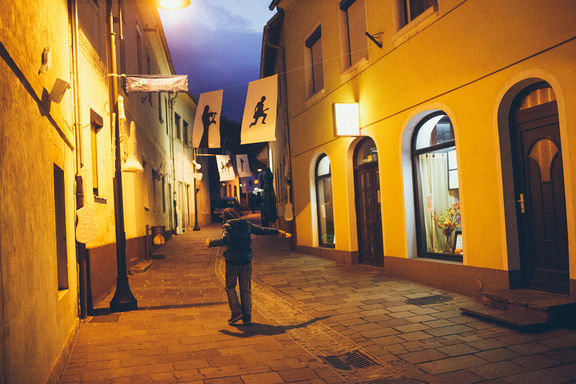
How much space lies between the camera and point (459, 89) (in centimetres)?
737

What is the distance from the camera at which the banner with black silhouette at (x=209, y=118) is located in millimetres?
12836

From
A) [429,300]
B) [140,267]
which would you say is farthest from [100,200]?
[429,300]

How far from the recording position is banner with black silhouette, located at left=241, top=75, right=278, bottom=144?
37.7 ft

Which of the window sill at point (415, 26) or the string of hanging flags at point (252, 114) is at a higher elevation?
the window sill at point (415, 26)

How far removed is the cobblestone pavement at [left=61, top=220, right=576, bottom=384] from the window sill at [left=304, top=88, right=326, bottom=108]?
224 inches

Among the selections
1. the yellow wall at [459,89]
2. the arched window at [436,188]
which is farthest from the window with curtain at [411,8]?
the arched window at [436,188]

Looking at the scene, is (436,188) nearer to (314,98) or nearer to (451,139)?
(451,139)

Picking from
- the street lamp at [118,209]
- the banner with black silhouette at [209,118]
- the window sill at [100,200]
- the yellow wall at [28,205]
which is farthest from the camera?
the banner with black silhouette at [209,118]

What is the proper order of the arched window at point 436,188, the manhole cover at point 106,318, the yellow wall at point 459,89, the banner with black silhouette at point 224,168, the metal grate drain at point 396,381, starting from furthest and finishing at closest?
the banner with black silhouette at point 224,168
the arched window at point 436,188
the manhole cover at point 106,318
the yellow wall at point 459,89
the metal grate drain at point 396,381

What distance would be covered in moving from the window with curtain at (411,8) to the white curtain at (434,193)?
2.58 m

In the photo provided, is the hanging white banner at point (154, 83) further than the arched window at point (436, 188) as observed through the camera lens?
Yes

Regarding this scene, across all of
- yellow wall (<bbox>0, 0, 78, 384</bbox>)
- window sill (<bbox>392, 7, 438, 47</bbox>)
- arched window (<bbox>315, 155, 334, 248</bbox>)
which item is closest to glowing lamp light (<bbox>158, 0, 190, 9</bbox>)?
yellow wall (<bbox>0, 0, 78, 384</bbox>)

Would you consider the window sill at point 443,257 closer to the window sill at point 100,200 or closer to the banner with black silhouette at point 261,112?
the banner with black silhouette at point 261,112

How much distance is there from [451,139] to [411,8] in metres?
2.67
